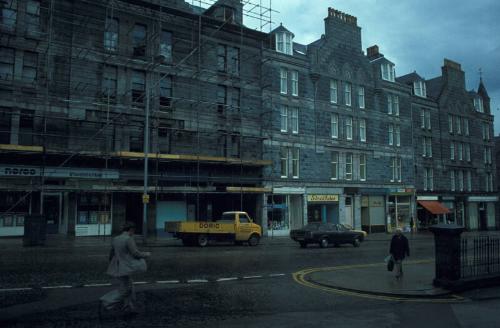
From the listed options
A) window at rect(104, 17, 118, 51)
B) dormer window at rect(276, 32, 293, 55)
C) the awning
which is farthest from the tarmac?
the awning

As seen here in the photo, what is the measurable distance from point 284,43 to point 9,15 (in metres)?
21.2

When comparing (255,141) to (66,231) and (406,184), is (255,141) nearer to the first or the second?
(66,231)

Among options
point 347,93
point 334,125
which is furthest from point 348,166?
point 347,93

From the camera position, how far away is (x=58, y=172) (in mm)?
26234

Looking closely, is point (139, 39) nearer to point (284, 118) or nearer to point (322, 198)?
point (284, 118)

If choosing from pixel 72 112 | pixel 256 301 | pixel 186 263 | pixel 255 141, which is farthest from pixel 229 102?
pixel 256 301

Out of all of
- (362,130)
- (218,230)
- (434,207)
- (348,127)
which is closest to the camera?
(218,230)

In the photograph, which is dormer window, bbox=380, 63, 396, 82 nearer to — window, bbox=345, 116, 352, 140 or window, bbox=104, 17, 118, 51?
window, bbox=345, 116, 352, 140

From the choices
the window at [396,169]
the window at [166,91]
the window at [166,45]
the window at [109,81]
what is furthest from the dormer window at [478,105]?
the window at [109,81]

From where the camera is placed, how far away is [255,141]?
35375mm

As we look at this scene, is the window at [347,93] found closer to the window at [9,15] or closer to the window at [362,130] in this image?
the window at [362,130]

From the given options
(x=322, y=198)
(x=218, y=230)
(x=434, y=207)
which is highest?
(x=322, y=198)

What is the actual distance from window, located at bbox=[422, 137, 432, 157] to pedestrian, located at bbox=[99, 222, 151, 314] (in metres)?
45.4

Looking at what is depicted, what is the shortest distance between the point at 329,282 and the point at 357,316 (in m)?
3.76
